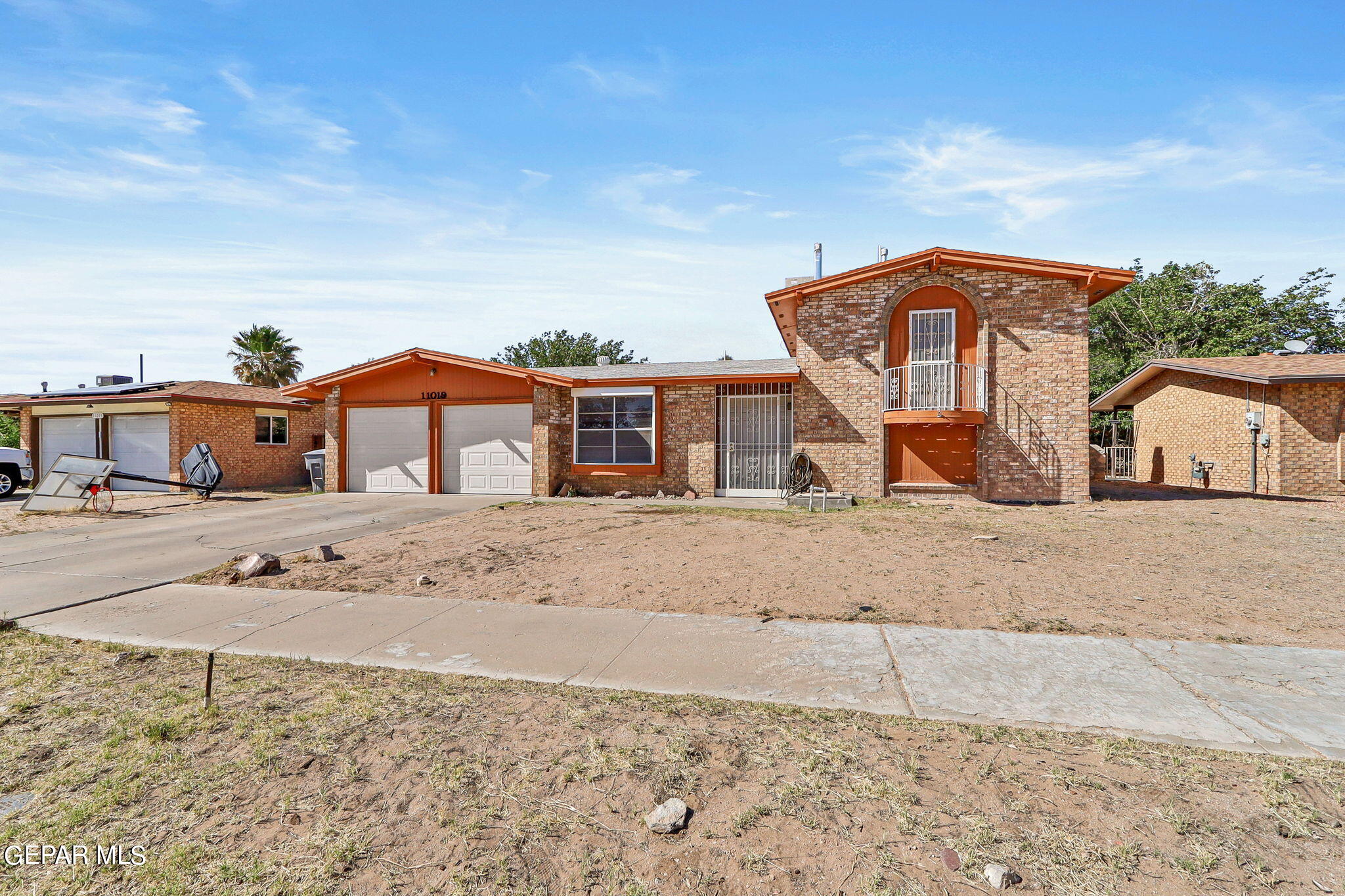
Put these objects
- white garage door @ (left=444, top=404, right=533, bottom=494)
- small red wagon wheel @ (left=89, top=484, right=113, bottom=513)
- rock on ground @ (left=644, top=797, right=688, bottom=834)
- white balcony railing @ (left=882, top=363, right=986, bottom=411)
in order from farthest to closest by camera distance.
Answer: white garage door @ (left=444, top=404, right=533, bottom=494), white balcony railing @ (left=882, top=363, right=986, bottom=411), small red wagon wheel @ (left=89, top=484, right=113, bottom=513), rock on ground @ (left=644, top=797, right=688, bottom=834)

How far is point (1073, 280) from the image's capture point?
14.1 meters

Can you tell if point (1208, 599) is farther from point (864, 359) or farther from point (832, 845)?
point (864, 359)

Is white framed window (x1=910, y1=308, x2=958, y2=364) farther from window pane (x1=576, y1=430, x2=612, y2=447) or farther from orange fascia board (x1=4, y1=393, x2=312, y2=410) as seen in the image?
orange fascia board (x1=4, y1=393, x2=312, y2=410)

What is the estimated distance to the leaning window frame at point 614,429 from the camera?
53.3 feet

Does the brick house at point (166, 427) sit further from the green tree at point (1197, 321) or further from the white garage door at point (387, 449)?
the green tree at point (1197, 321)

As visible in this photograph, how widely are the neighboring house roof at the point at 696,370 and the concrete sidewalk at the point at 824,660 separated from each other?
1044 cm

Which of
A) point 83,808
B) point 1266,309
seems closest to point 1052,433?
point 83,808

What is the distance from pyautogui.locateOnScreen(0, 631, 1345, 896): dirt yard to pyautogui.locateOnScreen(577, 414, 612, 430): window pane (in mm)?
12964

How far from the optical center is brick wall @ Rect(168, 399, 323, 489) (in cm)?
1858

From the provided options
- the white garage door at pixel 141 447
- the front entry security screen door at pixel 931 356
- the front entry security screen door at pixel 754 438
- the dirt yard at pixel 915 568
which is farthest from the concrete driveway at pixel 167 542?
the front entry security screen door at pixel 931 356

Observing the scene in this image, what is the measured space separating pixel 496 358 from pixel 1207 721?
53476 millimetres

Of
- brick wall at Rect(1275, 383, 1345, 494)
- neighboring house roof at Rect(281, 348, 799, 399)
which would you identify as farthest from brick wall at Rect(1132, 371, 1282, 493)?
neighboring house roof at Rect(281, 348, 799, 399)

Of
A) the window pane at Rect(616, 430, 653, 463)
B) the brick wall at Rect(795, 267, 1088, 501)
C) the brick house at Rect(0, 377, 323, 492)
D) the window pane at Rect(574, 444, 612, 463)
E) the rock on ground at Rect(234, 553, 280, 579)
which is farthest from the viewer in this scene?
the brick house at Rect(0, 377, 323, 492)

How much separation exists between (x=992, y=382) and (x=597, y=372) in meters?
10.2
